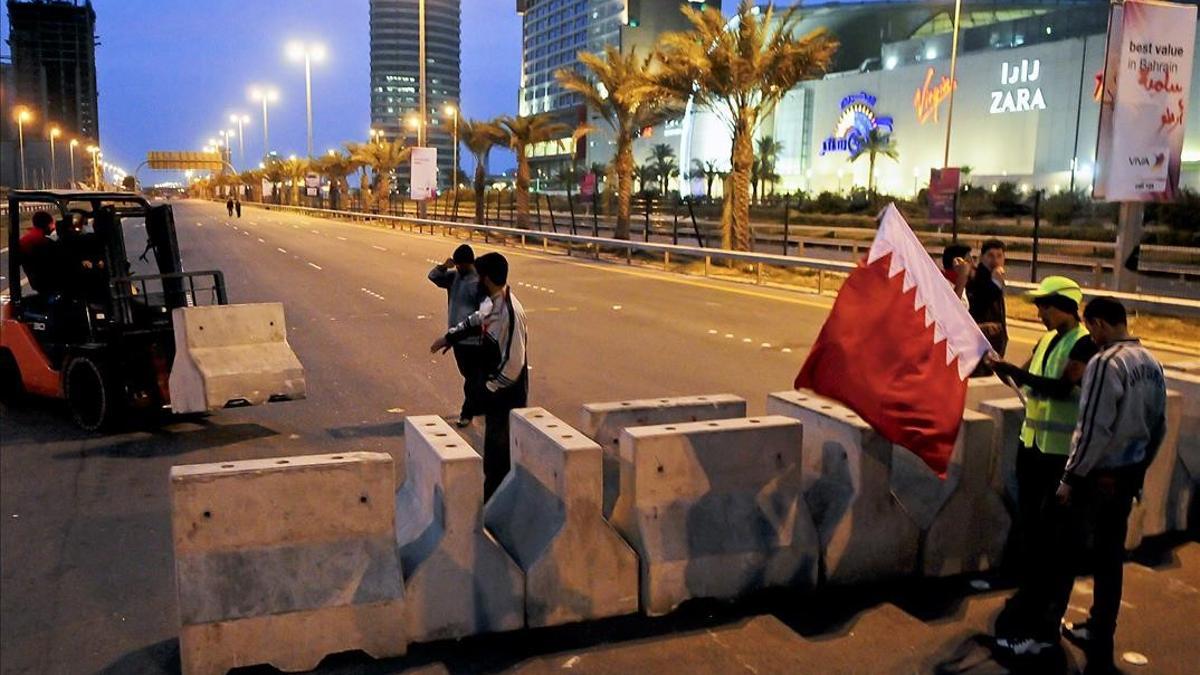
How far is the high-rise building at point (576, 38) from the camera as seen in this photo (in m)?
140

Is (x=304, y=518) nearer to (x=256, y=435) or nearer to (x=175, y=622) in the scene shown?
(x=175, y=622)

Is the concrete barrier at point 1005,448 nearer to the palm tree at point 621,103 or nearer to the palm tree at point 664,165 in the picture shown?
the palm tree at point 621,103

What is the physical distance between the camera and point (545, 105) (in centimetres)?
19175

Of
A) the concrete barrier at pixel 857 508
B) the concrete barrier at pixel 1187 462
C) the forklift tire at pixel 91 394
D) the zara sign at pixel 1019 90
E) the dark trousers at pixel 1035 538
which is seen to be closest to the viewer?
the dark trousers at pixel 1035 538

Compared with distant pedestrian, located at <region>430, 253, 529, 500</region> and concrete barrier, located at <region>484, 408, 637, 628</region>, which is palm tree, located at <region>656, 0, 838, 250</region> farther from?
concrete barrier, located at <region>484, 408, 637, 628</region>

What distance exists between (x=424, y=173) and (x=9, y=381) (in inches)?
1306

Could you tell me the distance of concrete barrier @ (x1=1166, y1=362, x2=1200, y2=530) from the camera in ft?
21.1

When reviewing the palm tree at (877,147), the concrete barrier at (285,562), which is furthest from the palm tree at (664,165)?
the concrete barrier at (285,562)

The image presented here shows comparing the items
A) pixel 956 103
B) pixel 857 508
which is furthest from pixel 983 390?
pixel 956 103

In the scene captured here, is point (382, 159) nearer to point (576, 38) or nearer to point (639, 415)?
point (639, 415)

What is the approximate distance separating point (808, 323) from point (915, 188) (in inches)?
2443

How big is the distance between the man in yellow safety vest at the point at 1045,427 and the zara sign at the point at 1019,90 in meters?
65.8

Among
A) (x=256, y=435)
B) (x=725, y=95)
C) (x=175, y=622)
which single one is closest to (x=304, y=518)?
(x=175, y=622)

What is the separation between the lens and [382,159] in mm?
71250
